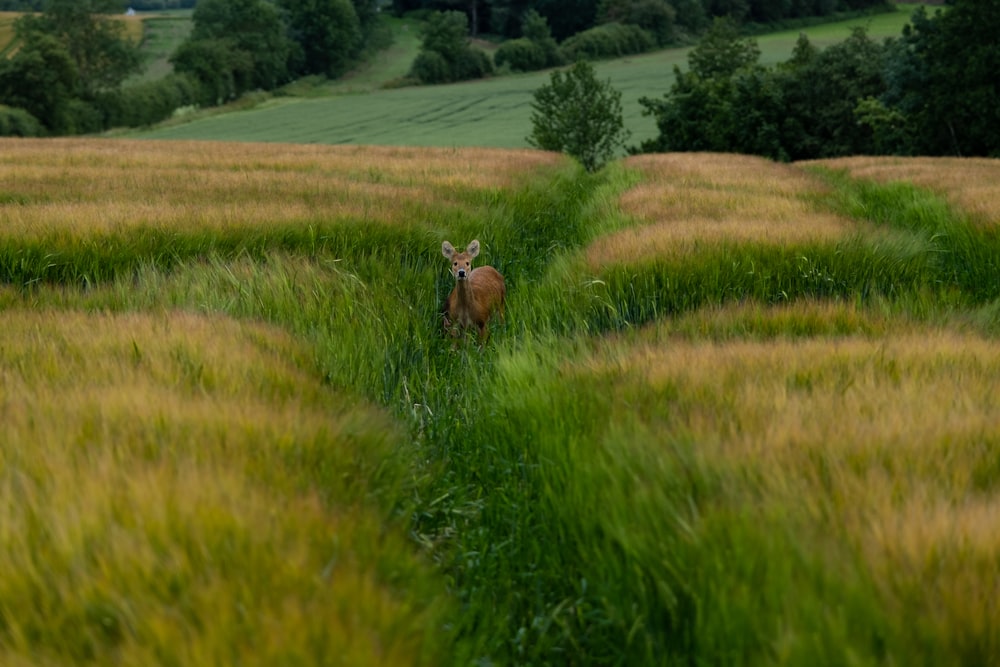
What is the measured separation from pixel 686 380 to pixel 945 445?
0.95 meters

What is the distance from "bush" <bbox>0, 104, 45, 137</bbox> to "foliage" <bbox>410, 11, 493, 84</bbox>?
3147 cm

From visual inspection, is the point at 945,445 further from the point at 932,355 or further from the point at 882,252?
the point at 882,252

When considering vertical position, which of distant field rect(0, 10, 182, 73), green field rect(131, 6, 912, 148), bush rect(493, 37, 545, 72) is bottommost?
green field rect(131, 6, 912, 148)

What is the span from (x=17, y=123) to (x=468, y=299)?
5975cm

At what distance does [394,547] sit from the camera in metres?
2.10

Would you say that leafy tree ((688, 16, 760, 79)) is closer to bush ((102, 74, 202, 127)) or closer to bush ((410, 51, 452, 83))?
bush ((410, 51, 452, 83))

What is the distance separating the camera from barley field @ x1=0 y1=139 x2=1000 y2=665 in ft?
5.41

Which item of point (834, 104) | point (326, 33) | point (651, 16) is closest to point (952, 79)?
point (834, 104)

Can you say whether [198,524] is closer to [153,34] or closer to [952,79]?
[952,79]

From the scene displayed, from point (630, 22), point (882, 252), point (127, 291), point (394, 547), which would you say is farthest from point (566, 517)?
point (630, 22)

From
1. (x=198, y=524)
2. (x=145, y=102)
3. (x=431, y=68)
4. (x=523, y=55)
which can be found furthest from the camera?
(x=523, y=55)

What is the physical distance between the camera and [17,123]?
55156mm

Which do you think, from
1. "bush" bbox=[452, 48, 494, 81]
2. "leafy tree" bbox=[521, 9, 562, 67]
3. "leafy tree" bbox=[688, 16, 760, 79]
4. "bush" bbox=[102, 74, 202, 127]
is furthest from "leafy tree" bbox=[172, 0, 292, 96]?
"leafy tree" bbox=[688, 16, 760, 79]

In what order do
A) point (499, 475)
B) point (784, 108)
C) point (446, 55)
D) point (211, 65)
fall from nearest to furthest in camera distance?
1. point (499, 475)
2. point (784, 108)
3. point (211, 65)
4. point (446, 55)
